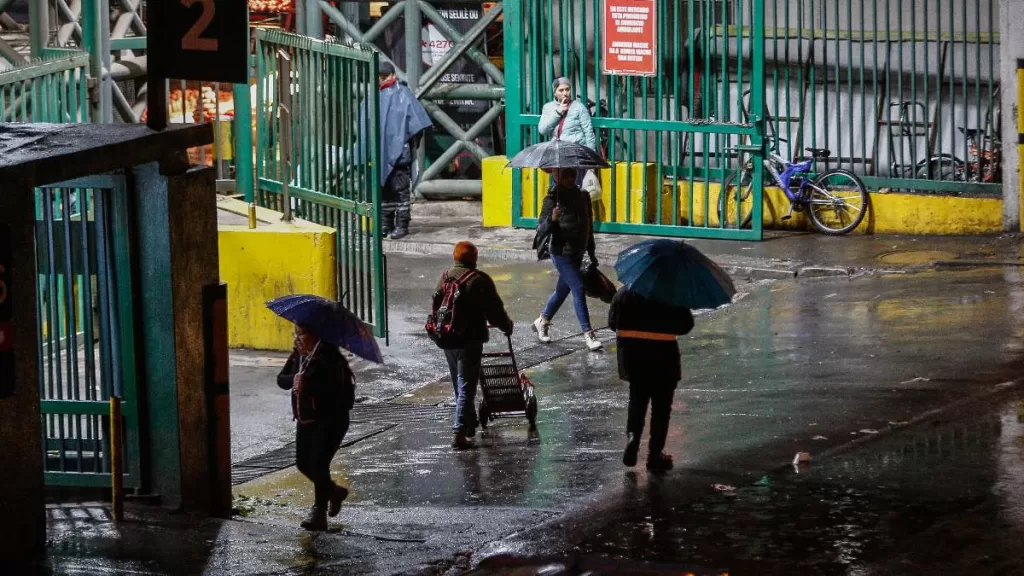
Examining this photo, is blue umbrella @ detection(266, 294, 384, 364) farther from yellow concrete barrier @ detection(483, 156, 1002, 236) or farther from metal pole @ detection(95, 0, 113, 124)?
yellow concrete barrier @ detection(483, 156, 1002, 236)

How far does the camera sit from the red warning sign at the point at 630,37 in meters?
17.1

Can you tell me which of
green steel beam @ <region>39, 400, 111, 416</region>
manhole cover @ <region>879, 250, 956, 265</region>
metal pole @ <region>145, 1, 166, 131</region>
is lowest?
green steel beam @ <region>39, 400, 111, 416</region>

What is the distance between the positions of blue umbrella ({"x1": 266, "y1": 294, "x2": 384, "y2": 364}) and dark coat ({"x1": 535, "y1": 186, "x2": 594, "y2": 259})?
437 centimetres

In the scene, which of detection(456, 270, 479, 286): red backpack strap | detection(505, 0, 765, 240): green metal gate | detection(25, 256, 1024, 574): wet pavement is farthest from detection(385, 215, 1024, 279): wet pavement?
detection(456, 270, 479, 286): red backpack strap

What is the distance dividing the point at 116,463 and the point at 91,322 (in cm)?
84

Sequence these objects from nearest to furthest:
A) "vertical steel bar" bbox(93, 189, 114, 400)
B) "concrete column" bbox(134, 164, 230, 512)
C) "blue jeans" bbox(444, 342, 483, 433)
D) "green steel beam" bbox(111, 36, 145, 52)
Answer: "concrete column" bbox(134, 164, 230, 512) → "vertical steel bar" bbox(93, 189, 114, 400) → "blue jeans" bbox(444, 342, 483, 433) → "green steel beam" bbox(111, 36, 145, 52)

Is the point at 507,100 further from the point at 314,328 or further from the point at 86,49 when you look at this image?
the point at 314,328

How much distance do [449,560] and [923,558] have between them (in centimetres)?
225

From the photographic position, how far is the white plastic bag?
55.7ft

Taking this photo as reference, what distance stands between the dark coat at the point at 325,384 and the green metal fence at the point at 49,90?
4072 mm

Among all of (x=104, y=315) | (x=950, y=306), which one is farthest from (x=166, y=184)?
(x=950, y=306)

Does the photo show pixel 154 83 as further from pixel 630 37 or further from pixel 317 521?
pixel 630 37

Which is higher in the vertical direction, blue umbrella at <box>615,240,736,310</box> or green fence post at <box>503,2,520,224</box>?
green fence post at <box>503,2,520,224</box>

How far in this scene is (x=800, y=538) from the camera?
7.90 m
